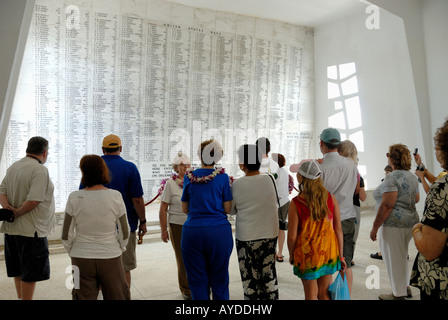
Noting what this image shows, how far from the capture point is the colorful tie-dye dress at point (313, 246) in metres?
2.41

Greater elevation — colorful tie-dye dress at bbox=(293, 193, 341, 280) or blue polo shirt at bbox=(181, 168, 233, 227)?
blue polo shirt at bbox=(181, 168, 233, 227)

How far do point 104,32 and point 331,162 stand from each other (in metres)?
4.52

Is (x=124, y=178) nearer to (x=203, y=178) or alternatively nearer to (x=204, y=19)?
(x=203, y=178)

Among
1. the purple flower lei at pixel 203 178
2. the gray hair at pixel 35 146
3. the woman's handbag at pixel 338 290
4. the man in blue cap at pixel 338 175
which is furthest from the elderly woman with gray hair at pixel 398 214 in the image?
the gray hair at pixel 35 146

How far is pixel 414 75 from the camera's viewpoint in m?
6.40

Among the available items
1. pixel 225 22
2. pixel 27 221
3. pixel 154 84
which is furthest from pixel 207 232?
pixel 225 22

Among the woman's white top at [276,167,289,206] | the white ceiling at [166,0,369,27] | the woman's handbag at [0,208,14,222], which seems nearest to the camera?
the woman's handbag at [0,208,14,222]

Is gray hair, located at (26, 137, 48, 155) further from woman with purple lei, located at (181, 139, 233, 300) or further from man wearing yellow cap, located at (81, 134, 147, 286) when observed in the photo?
woman with purple lei, located at (181, 139, 233, 300)

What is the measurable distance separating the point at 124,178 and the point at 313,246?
1613 mm

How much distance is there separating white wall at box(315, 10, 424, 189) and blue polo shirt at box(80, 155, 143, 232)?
5.52m

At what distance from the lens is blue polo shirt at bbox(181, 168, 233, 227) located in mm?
2561

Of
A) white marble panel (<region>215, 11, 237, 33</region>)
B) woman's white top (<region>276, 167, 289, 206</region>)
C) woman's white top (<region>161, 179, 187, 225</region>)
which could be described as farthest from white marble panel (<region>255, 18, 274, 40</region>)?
woman's white top (<region>161, 179, 187, 225</region>)

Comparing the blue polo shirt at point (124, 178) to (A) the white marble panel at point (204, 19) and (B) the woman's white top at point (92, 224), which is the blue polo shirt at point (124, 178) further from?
(A) the white marble panel at point (204, 19)

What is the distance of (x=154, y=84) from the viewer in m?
6.30
